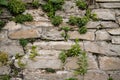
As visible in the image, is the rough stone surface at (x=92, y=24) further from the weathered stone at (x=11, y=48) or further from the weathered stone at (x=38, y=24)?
the weathered stone at (x=11, y=48)

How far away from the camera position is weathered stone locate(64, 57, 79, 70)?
704 cm

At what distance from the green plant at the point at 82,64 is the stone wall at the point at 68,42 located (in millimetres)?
90

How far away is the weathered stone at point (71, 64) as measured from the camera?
23.1ft

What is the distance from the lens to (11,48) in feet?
23.7

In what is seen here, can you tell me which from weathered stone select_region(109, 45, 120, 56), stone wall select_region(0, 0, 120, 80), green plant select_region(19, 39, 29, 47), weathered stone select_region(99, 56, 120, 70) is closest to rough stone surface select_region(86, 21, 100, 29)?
stone wall select_region(0, 0, 120, 80)

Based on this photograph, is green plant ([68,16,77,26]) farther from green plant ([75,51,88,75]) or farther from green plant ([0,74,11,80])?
green plant ([0,74,11,80])

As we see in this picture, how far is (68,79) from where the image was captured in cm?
688

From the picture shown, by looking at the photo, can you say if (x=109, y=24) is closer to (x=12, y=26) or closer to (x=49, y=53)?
(x=49, y=53)

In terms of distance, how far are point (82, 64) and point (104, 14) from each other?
140 cm

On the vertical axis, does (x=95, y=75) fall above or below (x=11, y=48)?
below

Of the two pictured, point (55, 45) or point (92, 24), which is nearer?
point (55, 45)

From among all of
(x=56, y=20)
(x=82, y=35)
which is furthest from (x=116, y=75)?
(x=56, y=20)

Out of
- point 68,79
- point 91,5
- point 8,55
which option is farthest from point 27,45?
point 91,5

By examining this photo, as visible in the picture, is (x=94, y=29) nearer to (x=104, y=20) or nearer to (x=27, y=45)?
(x=104, y=20)
